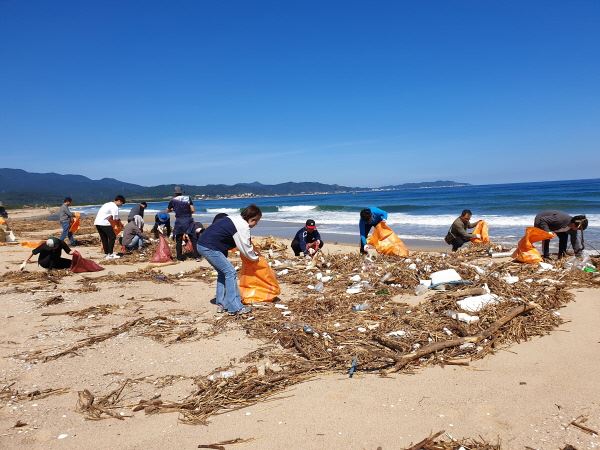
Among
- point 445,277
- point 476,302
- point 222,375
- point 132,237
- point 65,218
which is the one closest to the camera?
point 222,375

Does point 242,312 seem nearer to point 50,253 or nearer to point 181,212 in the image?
point 181,212

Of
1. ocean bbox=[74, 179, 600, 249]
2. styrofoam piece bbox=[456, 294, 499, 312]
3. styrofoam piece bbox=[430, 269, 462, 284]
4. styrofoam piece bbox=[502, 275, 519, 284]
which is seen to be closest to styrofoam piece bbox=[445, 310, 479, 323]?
styrofoam piece bbox=[456, 294, 499, 312]

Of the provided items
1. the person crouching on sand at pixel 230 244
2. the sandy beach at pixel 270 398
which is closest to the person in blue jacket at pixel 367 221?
the sandy beach at pixel 270 398

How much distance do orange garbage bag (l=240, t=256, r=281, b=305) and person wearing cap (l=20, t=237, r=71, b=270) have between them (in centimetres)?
425

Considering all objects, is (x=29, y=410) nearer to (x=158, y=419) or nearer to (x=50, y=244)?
(x=158, y=419)

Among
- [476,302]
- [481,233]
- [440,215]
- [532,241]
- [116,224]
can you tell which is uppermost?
[116,224]

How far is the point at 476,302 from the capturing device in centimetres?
468

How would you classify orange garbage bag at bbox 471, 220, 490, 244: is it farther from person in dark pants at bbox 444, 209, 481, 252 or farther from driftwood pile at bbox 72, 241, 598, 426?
driftwood pile at bbox 72, 241, 598, 426

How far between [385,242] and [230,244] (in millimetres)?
4453

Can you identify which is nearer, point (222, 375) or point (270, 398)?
point (270, 398)

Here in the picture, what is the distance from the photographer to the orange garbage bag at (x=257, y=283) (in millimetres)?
5512

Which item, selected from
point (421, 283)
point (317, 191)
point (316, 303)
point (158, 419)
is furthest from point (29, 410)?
point (317, 191)

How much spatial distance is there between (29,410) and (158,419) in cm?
102

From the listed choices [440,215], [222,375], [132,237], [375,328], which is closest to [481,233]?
[375,328]
